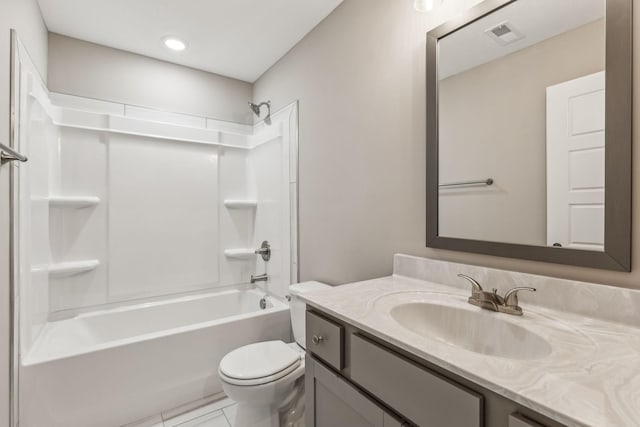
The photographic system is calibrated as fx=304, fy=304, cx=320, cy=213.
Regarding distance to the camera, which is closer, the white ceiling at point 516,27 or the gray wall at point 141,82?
the white ceiling at point 516,27

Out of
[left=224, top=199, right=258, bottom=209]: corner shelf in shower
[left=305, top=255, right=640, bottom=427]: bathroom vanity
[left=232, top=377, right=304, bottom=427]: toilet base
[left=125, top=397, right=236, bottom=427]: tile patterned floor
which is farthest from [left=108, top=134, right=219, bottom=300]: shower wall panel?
[left=305, top=255, right=640, bottom=427]: bathroom vanity

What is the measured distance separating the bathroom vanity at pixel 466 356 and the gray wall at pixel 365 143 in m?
0.12

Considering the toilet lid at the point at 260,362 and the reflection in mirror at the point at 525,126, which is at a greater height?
the reflection in mirror at the point at 525,126

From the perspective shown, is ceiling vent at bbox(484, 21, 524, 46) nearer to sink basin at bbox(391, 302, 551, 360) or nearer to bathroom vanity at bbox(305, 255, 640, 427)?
bathroom vanity at bbox(305, 255, 640, 427)

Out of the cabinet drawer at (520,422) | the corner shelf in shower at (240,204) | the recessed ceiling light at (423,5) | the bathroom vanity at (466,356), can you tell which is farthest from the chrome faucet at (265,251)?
the cabinet drawer at (520,422)

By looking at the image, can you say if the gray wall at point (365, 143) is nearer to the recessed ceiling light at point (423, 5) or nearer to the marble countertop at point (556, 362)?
the recessed ceiling light at point (423, 5)

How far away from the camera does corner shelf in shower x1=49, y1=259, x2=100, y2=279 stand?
2.09m

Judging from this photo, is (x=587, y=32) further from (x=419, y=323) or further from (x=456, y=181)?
(x=419, y=323)

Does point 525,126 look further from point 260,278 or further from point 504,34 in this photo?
point 260,278

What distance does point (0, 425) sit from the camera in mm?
1305

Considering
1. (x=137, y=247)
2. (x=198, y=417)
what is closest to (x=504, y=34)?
(x=198, y=417)

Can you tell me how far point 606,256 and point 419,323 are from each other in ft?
1.91

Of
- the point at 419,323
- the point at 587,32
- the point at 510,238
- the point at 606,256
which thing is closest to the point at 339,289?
the point at 419,323

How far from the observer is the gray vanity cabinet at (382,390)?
0.60 metres
